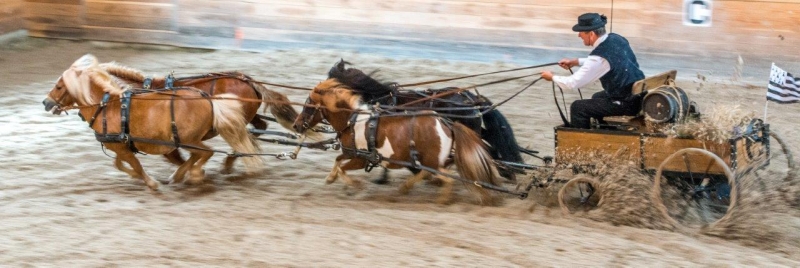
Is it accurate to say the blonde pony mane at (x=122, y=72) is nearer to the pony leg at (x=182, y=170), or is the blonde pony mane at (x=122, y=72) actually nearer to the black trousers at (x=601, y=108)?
the pony leg at (x=182, y=170)

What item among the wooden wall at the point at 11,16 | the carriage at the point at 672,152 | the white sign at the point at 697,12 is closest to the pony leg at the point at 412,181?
the carriage at the point at 672,152

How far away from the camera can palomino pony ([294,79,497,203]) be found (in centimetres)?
622

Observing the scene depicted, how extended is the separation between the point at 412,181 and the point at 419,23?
20.0 feet

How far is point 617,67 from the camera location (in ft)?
19.6

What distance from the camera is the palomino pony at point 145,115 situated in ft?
21.9

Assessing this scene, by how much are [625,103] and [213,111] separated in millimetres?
3111

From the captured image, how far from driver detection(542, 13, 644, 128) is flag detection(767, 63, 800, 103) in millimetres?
899

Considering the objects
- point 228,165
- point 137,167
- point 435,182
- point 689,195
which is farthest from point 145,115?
point 689,195

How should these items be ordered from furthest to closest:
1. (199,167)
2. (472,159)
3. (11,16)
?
1. (11,16)
2. (199,167)
3. (472,159)

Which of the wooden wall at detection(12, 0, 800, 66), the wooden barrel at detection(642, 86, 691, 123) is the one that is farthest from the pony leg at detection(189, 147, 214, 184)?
the wooden wall at detection(12, 0, 800, 66)

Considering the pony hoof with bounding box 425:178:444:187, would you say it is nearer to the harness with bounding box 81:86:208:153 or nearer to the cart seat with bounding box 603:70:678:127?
the cart seat with bounding box 603:70:678:127

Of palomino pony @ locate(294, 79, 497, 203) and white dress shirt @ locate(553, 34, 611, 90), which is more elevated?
white dress shirt @ locate(553, 34, 611, 90)

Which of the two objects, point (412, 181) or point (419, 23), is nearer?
point (412, 181)

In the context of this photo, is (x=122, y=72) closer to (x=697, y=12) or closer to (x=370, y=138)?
(x=370, y=138)
